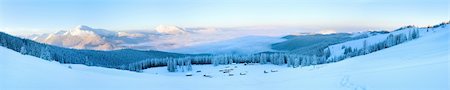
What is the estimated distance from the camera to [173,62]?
18788 cm

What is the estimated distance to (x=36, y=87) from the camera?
2236 cm

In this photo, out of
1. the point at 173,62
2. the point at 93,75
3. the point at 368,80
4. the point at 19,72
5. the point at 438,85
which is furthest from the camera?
the point at 173,62

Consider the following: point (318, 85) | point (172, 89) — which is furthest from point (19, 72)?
point (318, 85)

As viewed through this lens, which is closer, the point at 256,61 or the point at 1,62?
the point at 1,62

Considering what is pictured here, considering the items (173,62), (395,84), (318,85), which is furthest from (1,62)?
(173,62)

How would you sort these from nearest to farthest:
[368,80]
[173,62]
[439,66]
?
[439,66] → [368,80] → [173,62]

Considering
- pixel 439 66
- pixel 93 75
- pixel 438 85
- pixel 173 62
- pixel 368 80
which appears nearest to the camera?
pixel 438 85

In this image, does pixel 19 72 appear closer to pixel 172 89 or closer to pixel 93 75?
pixel 93 75

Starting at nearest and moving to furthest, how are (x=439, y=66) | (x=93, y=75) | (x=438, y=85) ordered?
(x=438, y=85) < (x=439, y=66) < (x=93, y=75)

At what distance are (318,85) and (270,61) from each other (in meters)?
160

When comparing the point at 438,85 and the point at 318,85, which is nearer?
the point at 438,85

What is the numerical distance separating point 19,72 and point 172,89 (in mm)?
9902

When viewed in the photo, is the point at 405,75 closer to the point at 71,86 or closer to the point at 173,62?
the point at 71,86

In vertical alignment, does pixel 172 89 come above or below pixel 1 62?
below
